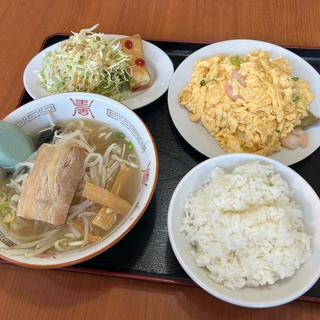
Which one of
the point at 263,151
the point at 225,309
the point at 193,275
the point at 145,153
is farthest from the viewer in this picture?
the point at 263,151

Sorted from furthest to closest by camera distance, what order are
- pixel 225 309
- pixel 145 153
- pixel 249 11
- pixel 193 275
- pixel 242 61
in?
pixel 249 11
pixel 242 61
pixel 145 153
pixel 225 309
pixel 193 275

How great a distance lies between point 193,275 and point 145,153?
0.50 meters

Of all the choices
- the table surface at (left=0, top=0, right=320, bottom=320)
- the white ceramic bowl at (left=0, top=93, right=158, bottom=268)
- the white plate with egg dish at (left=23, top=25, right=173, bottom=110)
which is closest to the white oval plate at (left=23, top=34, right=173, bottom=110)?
the white plate with egg dish at (left=23, top=25, right=173, bottom=110)

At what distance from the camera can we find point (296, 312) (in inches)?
49.1

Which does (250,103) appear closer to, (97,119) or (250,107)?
(250,107)

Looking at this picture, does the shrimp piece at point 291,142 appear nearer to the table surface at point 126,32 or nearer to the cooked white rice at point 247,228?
the cooked white rice at point 247,228

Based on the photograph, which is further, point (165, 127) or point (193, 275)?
point (165, 127)

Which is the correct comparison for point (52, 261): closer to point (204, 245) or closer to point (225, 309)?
point (204, 245)

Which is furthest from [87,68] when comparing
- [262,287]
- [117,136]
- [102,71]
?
[262,287]

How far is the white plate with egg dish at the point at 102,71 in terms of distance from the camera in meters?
1.82

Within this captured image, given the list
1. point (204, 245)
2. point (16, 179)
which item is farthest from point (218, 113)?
point (16, 179)

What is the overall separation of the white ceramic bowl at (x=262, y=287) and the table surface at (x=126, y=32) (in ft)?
0.46

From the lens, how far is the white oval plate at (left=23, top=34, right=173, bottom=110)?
1790mm

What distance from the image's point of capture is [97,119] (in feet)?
5.35
